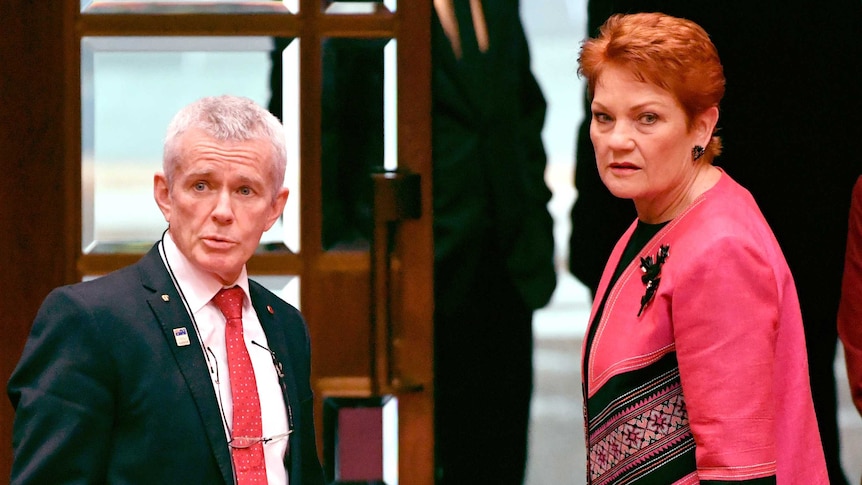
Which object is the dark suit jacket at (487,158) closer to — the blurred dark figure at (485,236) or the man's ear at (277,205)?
the blurred dark figure at (485,236)

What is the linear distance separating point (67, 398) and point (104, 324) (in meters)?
0.11

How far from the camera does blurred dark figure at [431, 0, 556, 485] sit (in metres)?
2.91

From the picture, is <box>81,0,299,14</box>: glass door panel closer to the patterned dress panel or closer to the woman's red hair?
the woman's red hair

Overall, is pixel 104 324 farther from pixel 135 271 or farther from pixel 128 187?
pixel 128 187

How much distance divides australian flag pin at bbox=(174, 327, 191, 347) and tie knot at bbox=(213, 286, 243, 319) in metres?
0.09

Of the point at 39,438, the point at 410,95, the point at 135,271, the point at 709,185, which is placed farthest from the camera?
the point at 410,95

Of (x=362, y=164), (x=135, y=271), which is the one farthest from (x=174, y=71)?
(x=135, y=271)

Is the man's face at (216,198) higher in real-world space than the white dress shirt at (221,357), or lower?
higher

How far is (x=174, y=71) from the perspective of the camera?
294cm

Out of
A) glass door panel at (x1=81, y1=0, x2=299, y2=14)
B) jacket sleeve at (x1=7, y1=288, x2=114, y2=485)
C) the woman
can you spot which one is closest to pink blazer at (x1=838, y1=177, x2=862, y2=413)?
the woman

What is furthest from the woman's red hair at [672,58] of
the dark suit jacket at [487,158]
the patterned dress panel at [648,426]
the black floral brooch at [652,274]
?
the dark suit jacket at [487,158]

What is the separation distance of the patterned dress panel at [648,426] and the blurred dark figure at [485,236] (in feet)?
3.51

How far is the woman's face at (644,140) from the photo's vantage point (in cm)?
185

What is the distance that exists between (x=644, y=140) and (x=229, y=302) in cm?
69
